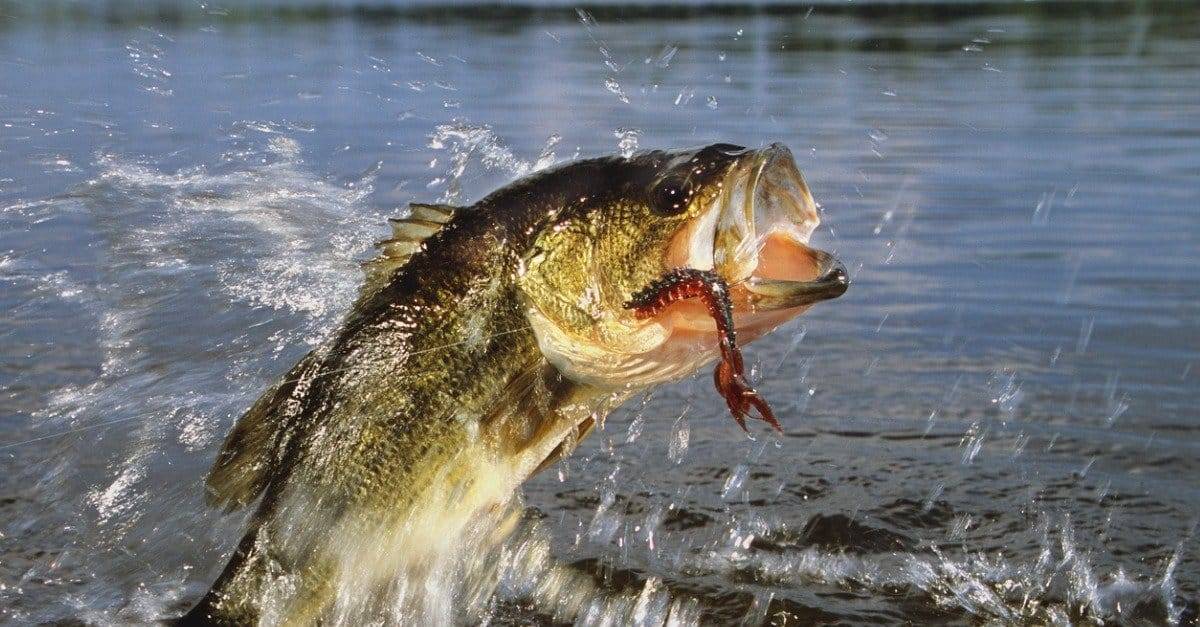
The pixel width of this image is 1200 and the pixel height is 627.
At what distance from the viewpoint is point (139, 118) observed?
45.5ft

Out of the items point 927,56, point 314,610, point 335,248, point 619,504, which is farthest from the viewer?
point 927,56

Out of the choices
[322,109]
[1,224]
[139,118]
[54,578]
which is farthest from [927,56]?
[54,578]

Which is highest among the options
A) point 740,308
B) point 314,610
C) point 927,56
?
point 740,308

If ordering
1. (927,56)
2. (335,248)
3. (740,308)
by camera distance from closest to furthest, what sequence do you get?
(740,308) → (335,248) → (927,56)

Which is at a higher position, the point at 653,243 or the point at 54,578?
the point at 653,243

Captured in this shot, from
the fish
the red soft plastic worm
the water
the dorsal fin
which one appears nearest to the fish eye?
the fish

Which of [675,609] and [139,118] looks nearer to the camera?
[675,609]

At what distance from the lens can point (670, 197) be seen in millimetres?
3363

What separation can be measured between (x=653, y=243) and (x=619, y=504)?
1.96 meters

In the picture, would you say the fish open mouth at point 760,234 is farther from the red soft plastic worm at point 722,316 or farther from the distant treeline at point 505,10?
the distant treeline at point 505,10

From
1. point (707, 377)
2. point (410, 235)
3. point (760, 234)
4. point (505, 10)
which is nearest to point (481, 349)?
point (410, 235)

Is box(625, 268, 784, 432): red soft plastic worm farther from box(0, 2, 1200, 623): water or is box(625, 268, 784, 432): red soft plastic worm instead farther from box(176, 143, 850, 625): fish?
box(0, 2, 1200, 623): water

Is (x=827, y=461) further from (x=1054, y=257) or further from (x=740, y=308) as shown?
(x=1054, y=257)

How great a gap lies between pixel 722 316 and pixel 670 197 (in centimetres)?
38
